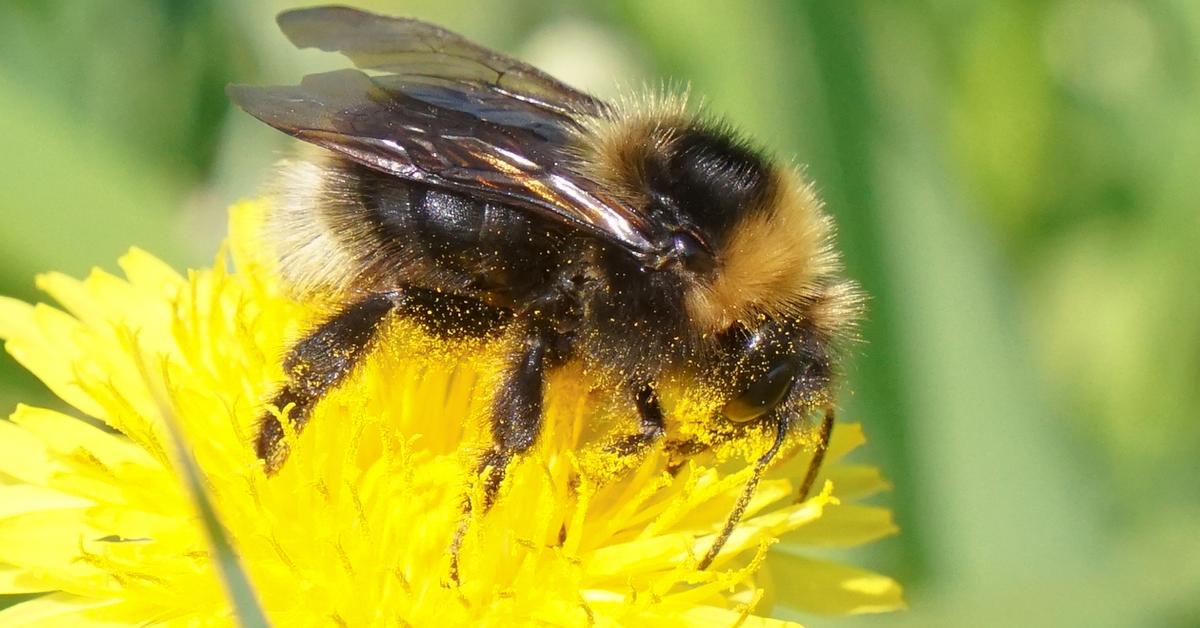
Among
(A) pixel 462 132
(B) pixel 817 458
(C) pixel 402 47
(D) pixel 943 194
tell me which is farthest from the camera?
(D) pixel 943 194

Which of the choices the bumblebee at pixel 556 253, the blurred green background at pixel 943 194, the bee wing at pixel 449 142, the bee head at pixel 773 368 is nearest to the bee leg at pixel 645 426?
the bumblebee at pixel 556 253

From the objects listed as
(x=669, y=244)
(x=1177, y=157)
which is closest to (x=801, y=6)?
(x=1177, y=157)

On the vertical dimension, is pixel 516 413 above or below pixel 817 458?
below

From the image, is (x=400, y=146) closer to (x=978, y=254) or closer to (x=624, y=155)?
(x=624, y=155)

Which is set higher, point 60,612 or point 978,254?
point 978,254

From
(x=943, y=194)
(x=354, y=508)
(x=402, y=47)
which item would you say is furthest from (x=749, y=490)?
(x=943, y=194)

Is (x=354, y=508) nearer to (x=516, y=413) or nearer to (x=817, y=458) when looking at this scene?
(x=516, y=413)

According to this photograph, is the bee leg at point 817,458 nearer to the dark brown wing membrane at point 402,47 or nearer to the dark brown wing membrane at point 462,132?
the dark brown wing membrane at point 462,132
